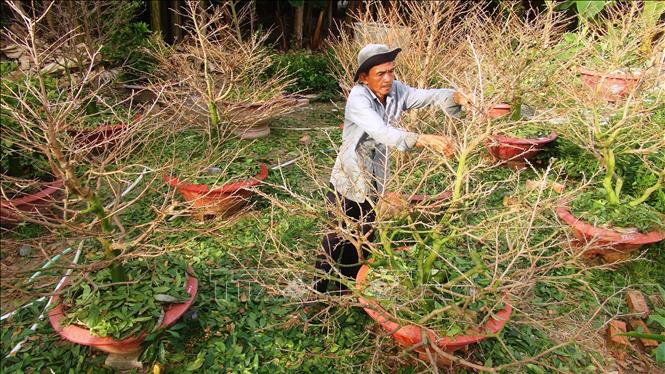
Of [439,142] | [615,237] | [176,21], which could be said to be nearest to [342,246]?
[439,142]

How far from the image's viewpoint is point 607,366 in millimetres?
2883

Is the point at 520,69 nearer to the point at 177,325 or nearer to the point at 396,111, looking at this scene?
the point at 396,111

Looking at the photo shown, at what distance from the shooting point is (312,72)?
8125 mm

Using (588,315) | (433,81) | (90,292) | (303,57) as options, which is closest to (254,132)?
(433,81)

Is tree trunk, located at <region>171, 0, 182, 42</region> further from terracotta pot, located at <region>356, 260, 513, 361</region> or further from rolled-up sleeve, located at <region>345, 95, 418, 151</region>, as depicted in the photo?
terracotta pot, located at <region>356, 260, 513, 361</region>

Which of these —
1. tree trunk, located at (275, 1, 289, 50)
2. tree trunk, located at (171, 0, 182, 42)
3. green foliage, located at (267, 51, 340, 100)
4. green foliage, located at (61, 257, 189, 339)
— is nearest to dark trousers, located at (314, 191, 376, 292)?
green foliage, located at (61, 257, 189, 339)

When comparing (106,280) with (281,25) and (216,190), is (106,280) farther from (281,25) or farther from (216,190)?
(281,25)

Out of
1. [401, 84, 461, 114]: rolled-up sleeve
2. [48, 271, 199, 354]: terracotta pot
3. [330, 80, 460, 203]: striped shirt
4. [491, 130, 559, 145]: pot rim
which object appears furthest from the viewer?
[491, 130, 559, 145]: pot rim

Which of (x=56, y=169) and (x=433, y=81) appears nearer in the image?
(x=56, y=169)

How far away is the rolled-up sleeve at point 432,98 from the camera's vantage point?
2768mm

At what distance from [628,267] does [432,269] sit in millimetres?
2121

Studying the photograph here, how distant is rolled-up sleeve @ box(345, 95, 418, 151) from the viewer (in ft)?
7.24

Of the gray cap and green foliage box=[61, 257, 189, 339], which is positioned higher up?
the gray cap

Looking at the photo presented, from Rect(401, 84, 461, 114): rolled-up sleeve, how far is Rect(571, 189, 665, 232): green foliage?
4.31 ft
